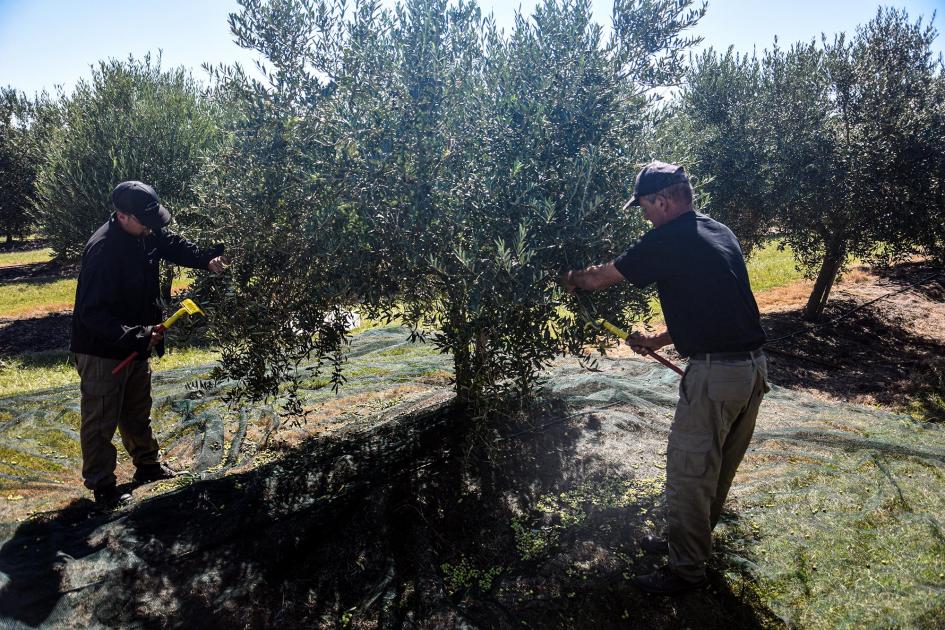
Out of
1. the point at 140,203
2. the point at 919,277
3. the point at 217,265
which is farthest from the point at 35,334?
the point at 919,277

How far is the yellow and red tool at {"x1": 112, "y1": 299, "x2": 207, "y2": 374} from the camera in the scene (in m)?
5.41

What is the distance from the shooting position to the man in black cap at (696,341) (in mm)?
4023

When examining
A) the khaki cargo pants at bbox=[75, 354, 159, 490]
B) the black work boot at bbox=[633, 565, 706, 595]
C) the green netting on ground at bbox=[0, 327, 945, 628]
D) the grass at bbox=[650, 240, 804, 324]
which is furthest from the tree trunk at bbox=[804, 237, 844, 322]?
the khaki cargo pants at bbox=[75, 354, 159, 490]

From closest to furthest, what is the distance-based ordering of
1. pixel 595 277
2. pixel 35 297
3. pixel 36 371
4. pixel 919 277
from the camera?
pixel 595 277 < pixel 36 371 < pixel 919 277 < pixel 35 297

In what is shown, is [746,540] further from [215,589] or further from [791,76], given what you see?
[791,76]

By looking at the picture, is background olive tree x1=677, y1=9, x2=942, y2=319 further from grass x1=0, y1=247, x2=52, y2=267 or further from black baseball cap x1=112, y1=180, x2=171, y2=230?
grass x1=0, y1=247, x2=52, y2=267

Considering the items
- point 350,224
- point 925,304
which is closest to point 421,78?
point 350,224

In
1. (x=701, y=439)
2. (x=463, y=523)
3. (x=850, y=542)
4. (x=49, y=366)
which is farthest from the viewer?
(x=49, y=366)

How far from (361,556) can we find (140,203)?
3702 mm

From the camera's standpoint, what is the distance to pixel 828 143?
13.2 metres

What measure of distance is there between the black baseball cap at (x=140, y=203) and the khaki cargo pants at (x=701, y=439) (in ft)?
15.8

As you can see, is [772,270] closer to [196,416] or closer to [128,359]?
[196,416]

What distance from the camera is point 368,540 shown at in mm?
4805

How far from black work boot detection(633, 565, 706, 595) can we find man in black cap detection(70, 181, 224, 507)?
14.3ft
